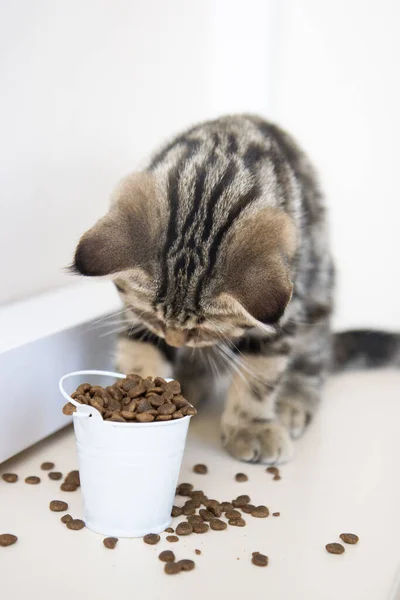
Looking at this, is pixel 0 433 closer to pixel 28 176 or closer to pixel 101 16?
pixel 28 176

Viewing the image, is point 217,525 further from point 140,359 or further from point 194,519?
point 140,359

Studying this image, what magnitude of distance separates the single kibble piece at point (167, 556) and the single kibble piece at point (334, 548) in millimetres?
263

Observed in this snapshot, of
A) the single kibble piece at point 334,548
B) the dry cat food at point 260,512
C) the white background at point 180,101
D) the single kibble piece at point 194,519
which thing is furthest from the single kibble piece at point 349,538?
the white background at point 180,101

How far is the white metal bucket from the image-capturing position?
3.97ft

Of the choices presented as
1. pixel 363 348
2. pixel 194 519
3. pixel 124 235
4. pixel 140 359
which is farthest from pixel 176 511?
pixel 363 348

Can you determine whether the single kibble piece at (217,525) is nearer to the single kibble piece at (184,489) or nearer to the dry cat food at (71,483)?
the single kibble piece at (184,489)

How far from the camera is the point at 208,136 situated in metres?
1.56

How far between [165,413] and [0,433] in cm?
43

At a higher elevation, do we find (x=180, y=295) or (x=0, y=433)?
(x=180, y=295)

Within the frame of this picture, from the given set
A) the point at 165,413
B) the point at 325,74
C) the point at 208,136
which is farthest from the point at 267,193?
the point at 325,74

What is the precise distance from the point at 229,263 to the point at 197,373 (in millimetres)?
598

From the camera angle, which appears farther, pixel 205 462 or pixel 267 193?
pixel 205 462

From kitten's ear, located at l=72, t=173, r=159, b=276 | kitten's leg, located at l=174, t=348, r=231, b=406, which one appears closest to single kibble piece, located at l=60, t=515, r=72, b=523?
kitten's ear, located at l=72, t=173, r=159, b=276

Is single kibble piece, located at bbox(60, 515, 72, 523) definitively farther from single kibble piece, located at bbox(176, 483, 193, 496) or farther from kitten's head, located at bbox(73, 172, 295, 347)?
kitten's head, located at bbox(73, 172, 295, 347)
